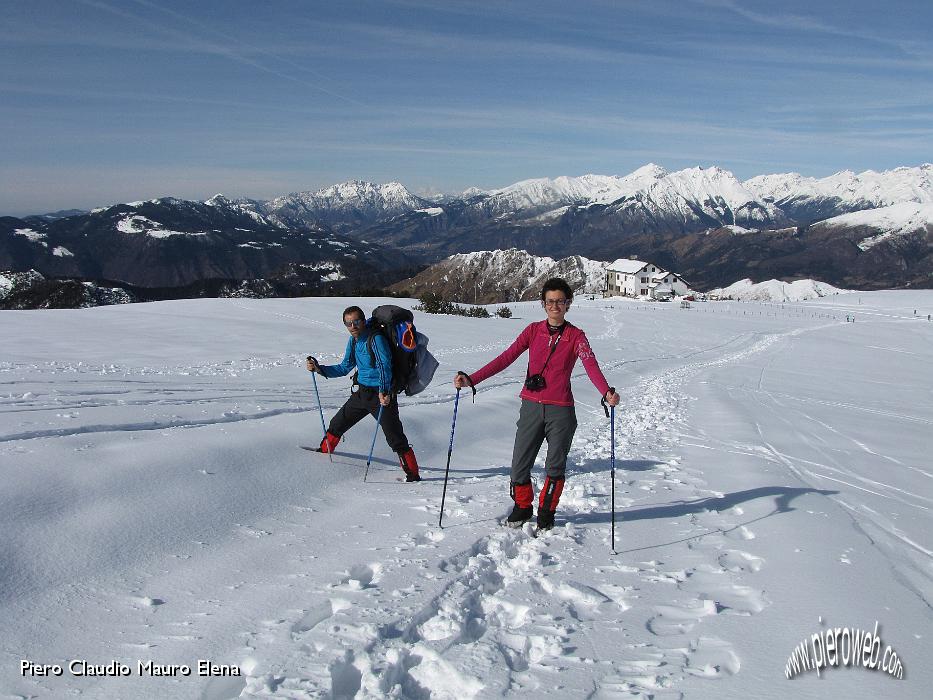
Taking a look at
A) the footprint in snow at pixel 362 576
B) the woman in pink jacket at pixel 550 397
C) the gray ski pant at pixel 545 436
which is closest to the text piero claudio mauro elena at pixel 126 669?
the footprint in snow at pixel 362 576

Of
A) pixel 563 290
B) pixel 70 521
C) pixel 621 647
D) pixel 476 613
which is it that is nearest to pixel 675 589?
pixel 621 647

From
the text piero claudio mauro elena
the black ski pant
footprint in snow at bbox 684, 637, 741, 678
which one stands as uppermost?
the black ski pant

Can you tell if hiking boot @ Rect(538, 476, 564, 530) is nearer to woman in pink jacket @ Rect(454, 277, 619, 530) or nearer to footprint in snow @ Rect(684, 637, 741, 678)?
Answer: woman in pink jacket @ Rect(454, 277, 619, 530)

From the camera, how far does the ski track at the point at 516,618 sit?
3.43 metres

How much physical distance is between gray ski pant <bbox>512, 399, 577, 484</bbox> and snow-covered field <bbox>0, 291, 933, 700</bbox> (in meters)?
0.58

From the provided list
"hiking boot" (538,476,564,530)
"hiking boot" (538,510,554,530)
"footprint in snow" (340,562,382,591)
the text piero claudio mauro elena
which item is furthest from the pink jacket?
Result: the text piero claudio mauro elena

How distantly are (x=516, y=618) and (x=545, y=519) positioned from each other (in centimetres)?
168

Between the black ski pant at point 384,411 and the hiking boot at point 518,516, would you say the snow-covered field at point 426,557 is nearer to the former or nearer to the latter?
the hiking boot at point 518,516

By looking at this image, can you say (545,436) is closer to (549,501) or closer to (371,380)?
(549,501)

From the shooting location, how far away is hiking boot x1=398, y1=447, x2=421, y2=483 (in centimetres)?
735

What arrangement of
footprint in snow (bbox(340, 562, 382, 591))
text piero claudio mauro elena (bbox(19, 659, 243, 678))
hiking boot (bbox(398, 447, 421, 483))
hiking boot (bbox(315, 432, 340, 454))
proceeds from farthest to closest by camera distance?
hiking boot (bbox(315, 432, 340, 454)) → hiking boot (bbox(398, 447, 421, 483)) → footprint in snow (bbox(340, 562, 382, 591)) → text piero claudio mauro elena (bbox(19, 659, 243, 678))

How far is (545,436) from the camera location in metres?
5.87

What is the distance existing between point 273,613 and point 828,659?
3307 millimetres

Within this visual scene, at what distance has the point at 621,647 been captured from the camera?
3822 millimetres
